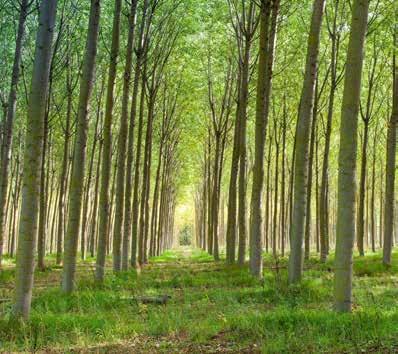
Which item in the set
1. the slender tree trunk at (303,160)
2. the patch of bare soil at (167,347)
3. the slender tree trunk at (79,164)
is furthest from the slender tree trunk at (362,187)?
the patch of bare soil at (167,347)

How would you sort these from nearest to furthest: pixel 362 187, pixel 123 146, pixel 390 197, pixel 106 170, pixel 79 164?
1. pixel 79 164
2. pixel 106 170
3. pixel 123 146
4. pixel 390 197
5. pixel 362 187

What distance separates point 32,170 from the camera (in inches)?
269

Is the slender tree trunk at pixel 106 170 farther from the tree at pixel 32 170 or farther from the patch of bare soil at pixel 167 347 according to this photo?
the patch of bare soil at pixel 167 347

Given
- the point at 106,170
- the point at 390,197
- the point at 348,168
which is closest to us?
the point at 348,168

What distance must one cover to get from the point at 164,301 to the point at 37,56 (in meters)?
4.78

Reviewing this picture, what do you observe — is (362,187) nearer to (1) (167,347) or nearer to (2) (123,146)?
(2) (123,146)

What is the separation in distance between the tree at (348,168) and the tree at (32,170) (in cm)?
408

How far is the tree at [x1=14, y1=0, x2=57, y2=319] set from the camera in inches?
264

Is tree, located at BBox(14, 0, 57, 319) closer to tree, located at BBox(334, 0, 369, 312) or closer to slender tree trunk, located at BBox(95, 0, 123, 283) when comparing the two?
tree, located at BBox(334, 0, 369, 312)

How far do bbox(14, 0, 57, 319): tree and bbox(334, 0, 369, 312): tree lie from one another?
13.4ft

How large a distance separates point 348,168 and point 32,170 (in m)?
4.25

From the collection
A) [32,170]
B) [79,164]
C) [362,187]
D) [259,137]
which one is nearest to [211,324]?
[32,170]

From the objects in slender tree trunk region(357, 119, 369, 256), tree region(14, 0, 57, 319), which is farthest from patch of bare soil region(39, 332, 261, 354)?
slender tree trunk region(357, 119, 369, 256)

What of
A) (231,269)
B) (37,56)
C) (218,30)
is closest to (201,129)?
(218,30)
